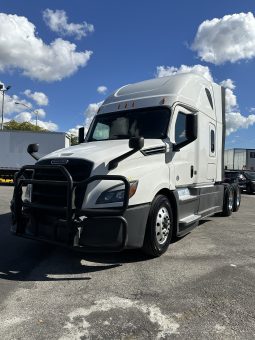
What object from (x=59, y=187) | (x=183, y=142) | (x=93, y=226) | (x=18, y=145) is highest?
(x=18, y=145)

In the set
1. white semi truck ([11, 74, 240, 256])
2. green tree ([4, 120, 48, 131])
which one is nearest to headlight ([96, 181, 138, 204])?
white semi truck ([11, 74, 240, 256])

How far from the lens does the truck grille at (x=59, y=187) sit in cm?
568

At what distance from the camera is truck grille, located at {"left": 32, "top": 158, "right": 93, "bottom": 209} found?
18.6 feet

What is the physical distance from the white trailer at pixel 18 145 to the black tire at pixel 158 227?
22.4 meters

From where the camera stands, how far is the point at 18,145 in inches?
1123

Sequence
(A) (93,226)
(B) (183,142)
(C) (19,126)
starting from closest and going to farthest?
(A) (93,226) < (B) (183,142) < (C) (19,126)

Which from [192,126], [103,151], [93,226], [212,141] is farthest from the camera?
[212,141]

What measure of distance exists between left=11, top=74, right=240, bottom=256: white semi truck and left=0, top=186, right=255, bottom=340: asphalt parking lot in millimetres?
455

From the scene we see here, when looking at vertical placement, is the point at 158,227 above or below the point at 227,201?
below

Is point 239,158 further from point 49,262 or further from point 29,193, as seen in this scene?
point 49,262

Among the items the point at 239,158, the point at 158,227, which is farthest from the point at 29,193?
the point at 239,158

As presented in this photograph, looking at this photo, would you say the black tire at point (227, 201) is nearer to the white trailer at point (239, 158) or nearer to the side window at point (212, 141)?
the side window at point (212, 141)

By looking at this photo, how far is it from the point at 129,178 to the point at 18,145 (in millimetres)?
24339

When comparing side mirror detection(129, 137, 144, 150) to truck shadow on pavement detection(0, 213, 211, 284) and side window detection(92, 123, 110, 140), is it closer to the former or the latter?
truck shadow on pavement detection(0, 213, 211, 284)
